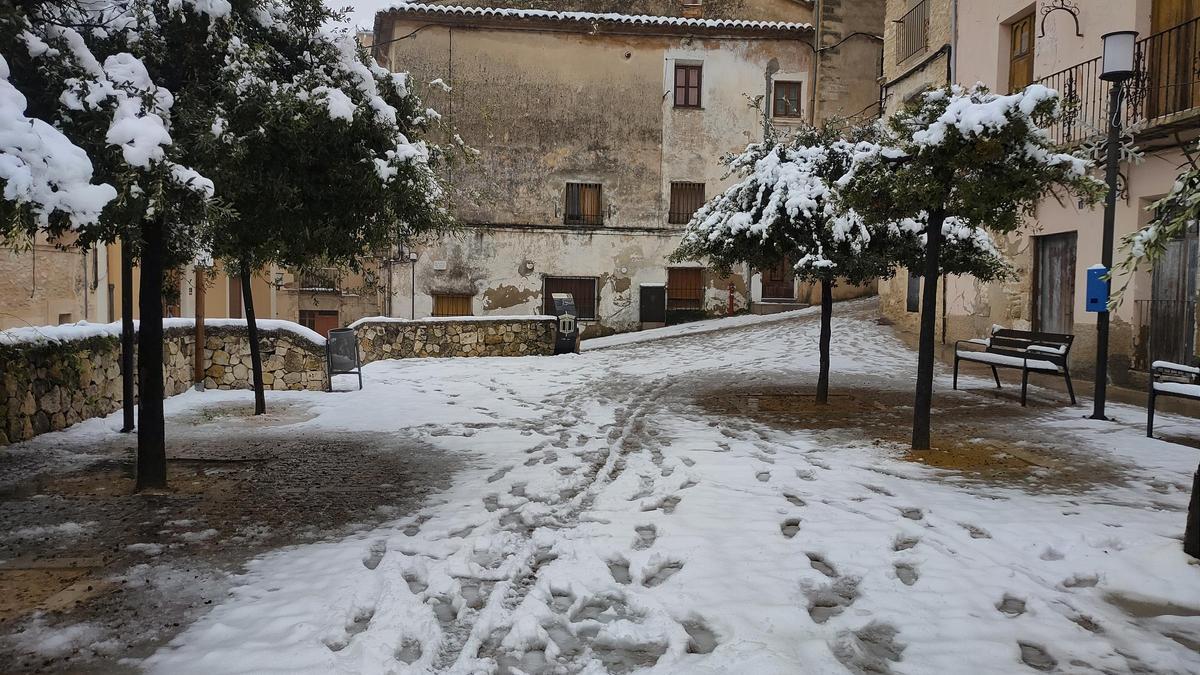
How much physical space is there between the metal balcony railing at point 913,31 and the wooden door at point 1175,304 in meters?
7.83

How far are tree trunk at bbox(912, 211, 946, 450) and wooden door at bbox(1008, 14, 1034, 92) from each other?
7.81 meters

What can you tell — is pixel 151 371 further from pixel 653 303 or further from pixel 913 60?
pixel 653 303

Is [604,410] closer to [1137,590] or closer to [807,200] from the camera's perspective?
[807,200]

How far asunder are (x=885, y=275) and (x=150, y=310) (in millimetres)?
7038

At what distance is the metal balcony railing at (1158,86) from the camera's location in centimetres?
931

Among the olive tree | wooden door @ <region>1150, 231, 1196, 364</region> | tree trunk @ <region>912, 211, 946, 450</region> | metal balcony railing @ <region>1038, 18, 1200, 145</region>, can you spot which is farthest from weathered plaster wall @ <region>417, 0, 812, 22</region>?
tree trunk @ <region>912, 211, 946, 450</region>

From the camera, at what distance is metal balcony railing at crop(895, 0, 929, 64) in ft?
52.9

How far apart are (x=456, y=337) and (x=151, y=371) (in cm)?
1069

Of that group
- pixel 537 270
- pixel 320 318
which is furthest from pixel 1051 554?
pixel 320 318

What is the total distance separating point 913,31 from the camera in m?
16.7

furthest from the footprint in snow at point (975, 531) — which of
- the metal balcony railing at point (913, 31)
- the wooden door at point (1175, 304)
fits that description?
the metal balcony railing at point (913, 31)

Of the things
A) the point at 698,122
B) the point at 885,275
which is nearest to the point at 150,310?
the point at 885,275

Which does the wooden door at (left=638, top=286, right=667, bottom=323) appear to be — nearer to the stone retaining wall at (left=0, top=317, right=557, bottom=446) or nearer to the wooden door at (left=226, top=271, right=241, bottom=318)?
the stone retaining wall at (left=0, top=317, right=557, bottom=446)

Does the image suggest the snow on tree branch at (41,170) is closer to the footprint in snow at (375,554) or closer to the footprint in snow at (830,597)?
the footprint in snow at (375,554)
